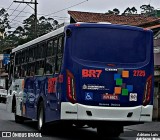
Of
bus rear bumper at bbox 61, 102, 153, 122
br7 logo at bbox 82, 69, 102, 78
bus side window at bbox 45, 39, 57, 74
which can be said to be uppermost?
bus side window at bbox 45, 39, 57, 74

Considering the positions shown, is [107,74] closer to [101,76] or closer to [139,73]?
[101,76]

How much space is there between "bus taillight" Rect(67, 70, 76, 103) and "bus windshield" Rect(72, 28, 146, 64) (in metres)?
0.58

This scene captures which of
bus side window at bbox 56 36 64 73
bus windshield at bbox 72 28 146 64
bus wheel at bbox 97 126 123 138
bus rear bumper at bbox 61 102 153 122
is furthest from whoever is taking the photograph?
bus wheel at bbox 97 126 123 138

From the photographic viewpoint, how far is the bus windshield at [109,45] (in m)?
12.3

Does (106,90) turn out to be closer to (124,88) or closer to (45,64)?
(124,88)

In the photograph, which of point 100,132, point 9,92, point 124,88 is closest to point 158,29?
point 9,92

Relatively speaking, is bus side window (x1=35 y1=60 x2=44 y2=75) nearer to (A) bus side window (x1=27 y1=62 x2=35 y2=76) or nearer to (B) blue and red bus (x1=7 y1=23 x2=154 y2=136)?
(A) bus side window (x1=27 y1=62 x2=35 y2=76)

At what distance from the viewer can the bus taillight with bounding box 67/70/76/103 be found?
39.2 feet

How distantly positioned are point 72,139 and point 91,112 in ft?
5.27

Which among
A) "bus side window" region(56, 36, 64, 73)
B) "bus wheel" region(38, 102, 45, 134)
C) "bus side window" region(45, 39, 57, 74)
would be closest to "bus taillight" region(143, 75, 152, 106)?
"bus side window" region(56, 36, 64, 73)

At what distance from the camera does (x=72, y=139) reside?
519 inches

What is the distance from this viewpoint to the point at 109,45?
40.7 ft

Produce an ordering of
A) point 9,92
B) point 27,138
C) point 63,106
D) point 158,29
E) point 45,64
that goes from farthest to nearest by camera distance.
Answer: point 158,29, point 9,92, point 45,64, point 27,138, point 63,106

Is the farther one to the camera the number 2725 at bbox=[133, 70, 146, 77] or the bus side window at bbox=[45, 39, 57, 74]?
the bus side window at bbox=[45, 39, 57, 74]
